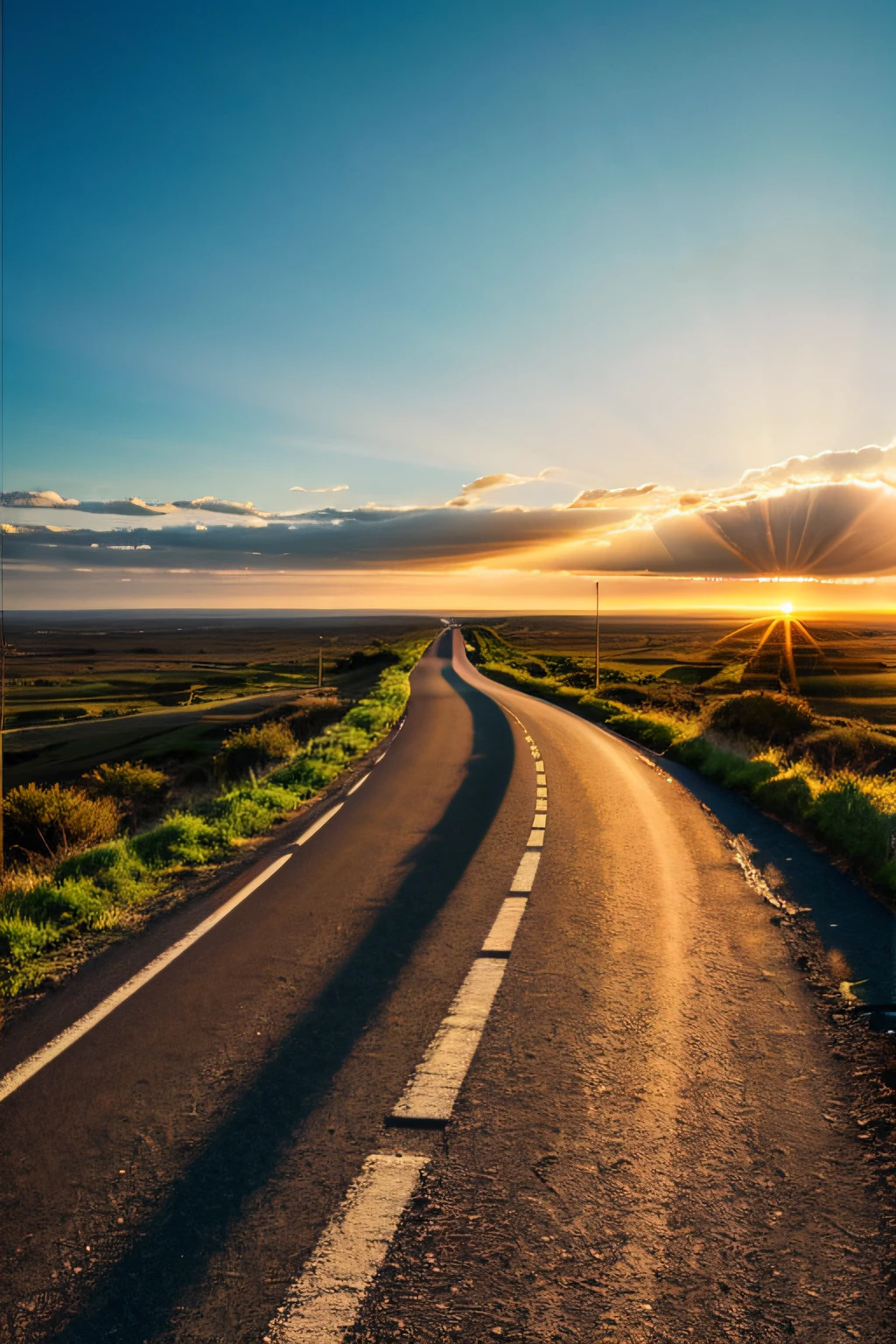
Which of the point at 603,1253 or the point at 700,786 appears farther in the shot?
the point at 700,786

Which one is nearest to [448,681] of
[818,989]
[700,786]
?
[700,786]

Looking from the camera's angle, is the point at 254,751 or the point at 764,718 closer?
the point at 764,718

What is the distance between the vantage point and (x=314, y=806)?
540 inches

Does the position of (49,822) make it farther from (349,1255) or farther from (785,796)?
(349,1255)

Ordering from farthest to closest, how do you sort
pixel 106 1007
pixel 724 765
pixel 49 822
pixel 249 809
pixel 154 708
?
pixel 154 708 → pixel 49 822 → pixel 724 765 → pixel 249 809 → pixel 106 1007

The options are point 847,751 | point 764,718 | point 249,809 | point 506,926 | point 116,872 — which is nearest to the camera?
point 506,926

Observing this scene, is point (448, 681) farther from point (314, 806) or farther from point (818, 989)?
point (818, 989)

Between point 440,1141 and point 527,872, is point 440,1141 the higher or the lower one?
the higher one

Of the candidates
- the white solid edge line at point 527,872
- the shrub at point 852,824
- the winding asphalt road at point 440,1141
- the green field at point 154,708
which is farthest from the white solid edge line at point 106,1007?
the shrub at point 852,824

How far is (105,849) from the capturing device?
390 inches

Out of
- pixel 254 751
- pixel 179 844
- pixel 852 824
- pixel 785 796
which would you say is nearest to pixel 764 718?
pixel 785 796

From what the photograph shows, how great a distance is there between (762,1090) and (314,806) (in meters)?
9.99

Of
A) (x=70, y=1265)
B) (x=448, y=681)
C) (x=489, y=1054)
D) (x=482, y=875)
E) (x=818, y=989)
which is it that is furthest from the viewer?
(x=448, y=681)

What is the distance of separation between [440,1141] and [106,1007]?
2.90m
